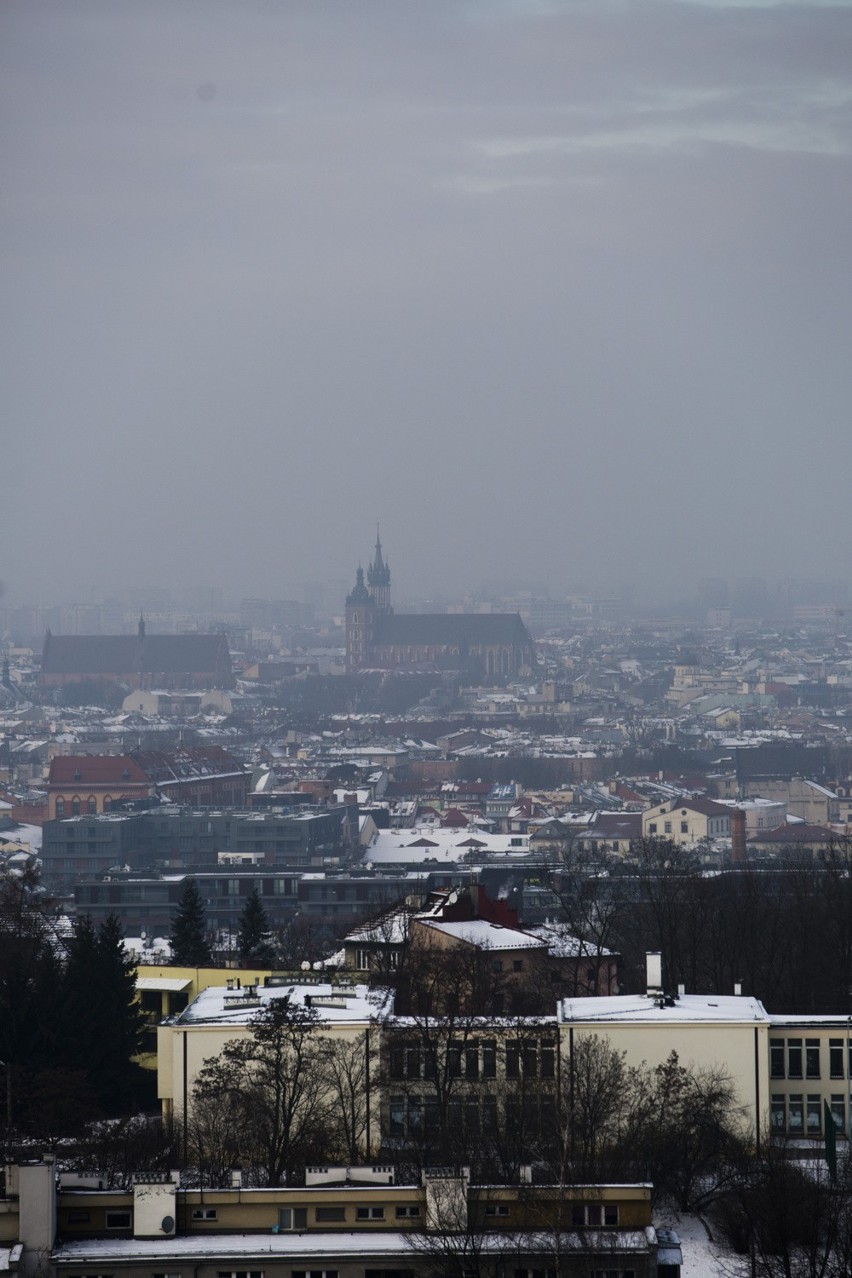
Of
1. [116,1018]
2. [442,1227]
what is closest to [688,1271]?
[442,1227]

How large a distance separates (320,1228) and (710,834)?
44.0m

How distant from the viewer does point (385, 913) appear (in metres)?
28.4

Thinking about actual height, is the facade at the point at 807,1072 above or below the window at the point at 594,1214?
above

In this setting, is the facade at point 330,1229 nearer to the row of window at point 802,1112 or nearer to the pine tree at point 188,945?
the row of window at point 802,1112

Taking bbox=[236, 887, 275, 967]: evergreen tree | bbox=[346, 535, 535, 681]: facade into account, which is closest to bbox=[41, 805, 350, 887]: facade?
bbox=[236, 887, 275, 967]: evergreen tree

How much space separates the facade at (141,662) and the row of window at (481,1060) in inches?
4932

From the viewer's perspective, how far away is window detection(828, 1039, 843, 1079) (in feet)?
69.2

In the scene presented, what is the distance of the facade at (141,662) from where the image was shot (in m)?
147

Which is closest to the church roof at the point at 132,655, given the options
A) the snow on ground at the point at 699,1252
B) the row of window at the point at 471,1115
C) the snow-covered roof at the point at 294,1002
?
the snow-covered roof at the point at 294,1002

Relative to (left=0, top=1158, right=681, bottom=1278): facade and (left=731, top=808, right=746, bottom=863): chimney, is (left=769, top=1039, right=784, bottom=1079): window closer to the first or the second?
(left=0, top=1158, right=681, bottom=1278): facade

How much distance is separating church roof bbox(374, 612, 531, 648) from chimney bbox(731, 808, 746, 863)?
9845 centimetres

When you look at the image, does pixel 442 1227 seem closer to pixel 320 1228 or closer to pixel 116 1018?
pixel 320 1228

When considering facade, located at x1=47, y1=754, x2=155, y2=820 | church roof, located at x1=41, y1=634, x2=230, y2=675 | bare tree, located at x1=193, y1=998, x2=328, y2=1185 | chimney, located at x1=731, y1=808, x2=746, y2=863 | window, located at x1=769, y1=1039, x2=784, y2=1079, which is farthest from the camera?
church roof, located at x1=41, y1=634, x2=230, y2=675

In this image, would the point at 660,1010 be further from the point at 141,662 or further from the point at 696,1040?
the point at 141,662
